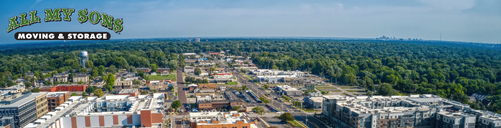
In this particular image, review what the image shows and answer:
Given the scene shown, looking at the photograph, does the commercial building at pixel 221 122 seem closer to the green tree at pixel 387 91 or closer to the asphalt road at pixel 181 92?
the asphalt road at pixel 181 92

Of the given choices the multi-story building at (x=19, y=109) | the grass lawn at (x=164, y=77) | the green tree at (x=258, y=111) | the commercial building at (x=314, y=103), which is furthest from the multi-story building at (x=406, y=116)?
the grass lawn at (x=164, y=77)

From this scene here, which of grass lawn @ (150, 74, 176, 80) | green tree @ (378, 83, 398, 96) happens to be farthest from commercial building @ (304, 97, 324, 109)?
grass lawn @ (150, 74, 176, 80)

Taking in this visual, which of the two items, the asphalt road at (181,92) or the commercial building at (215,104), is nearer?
the commercial building at (215,104)

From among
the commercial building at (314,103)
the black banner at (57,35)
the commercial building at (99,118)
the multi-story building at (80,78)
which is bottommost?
the commercial building at (314,103)

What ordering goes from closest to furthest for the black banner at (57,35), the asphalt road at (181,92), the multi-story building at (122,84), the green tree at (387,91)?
the black banner at (57,35), the asphalt road at (181,92), the green tree at (387,91), the multi-story building at (122,84)

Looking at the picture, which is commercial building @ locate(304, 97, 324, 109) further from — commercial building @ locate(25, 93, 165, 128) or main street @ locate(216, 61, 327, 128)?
commercial building @ locate(25, 93, 165, 128)

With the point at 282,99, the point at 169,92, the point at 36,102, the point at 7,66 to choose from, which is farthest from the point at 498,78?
the point at 7,66

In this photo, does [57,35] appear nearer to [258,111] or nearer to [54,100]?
[54,100]
